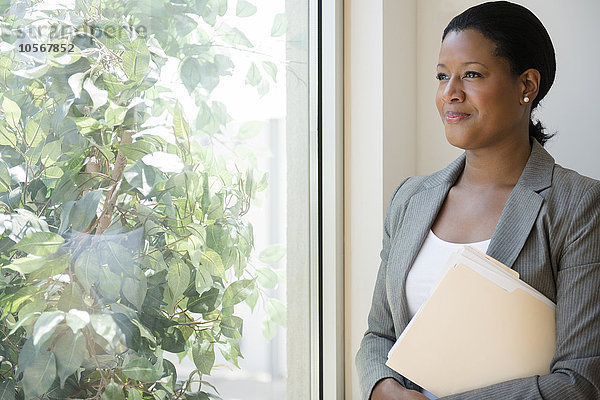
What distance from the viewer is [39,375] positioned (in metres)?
0.97

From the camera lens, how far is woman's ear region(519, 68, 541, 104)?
3.92ft

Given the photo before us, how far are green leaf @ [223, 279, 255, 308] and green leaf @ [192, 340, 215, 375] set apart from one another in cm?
10

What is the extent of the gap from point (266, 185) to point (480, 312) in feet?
2.26

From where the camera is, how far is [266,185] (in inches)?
62.9

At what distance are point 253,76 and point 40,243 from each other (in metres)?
0.71

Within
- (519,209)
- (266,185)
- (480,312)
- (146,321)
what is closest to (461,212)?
(519,209)

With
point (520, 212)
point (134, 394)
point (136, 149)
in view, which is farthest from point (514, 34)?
point (134, 394)

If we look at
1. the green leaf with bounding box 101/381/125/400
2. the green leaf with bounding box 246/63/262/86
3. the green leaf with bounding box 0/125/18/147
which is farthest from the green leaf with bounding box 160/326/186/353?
the green leaf with bounding box 246/63/262/86

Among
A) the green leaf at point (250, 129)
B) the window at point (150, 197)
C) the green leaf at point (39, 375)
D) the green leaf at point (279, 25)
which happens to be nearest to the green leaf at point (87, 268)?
the window at point (150, 197)

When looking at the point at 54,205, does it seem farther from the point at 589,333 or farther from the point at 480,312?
the point at 589,333

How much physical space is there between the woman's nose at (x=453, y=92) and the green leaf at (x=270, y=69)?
0.51 meters

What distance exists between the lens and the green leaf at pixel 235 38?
4.63 ft

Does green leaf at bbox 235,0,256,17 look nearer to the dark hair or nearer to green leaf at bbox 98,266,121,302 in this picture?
the dark hair

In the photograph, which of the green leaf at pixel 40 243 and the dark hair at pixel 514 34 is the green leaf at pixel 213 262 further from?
the dark hair at pixel 514 34
